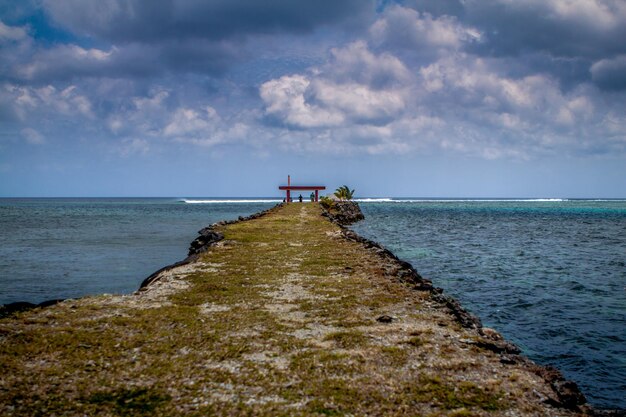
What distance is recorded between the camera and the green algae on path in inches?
267

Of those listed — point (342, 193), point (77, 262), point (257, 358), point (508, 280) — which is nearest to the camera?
point (257, 358)

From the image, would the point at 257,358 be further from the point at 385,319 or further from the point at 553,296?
the point at 553,296

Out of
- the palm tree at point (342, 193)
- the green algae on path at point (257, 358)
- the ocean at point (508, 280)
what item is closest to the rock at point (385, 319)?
the green algae on path at point (257, 358)

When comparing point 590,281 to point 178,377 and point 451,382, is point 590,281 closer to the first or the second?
point 451,382

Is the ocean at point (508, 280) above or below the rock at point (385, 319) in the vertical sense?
below

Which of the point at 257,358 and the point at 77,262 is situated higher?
the point at 257,358

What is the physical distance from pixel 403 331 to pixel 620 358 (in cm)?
698

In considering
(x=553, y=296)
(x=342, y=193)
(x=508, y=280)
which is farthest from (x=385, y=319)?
(x=342, y=193)

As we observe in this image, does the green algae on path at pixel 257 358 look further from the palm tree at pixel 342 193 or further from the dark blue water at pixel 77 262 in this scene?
the palm tree at pixel 342 193

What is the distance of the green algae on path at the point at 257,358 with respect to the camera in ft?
22.3

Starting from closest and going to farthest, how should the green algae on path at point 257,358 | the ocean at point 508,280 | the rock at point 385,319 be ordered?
the green algae on path at point 257,358
the rock at point 385,319
the ocean at point 508,280

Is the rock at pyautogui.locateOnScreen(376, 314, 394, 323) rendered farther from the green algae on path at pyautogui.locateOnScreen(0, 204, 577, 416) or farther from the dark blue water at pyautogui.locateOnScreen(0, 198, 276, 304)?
the dark blue water at pyautogui.locateOnScreen(0, 198, 276, 304)

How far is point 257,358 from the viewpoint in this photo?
8.50 m

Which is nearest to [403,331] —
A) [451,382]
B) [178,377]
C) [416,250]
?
[451,382]
